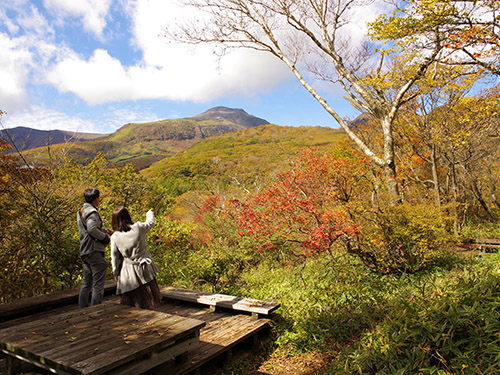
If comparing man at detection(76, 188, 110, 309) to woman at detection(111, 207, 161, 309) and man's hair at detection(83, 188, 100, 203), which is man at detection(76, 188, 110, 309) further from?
woman at detection(111, 207, 161, 309)

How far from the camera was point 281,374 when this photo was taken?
3.54m

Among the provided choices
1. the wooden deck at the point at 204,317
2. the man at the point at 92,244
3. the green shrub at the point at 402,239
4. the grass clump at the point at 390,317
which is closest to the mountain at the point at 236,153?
the wooden deck at the point at 204,317

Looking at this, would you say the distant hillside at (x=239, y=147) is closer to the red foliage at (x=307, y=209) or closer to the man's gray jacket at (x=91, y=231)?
the red foliage at (x=307, y=209)

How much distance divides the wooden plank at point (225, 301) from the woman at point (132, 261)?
39.7 inches

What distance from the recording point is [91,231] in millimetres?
3977

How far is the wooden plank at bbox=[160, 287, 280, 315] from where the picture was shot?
4.29 m

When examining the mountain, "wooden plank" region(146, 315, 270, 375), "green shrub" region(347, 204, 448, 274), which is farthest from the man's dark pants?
the mountain

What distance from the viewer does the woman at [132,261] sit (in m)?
3.76

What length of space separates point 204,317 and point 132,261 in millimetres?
1393

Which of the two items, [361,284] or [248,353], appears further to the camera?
[361,284]

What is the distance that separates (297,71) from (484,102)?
5.99 meters

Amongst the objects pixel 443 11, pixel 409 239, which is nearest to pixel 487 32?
pixel 443 11

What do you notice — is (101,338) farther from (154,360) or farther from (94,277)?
(94,277)

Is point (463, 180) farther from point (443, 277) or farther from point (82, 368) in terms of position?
point (82, 368)
